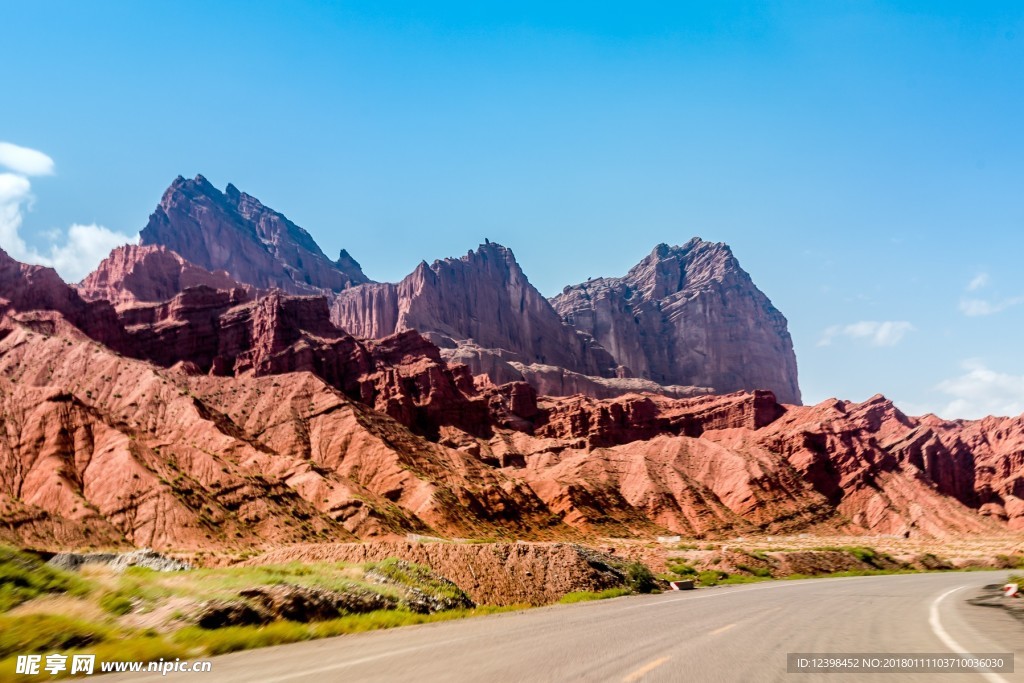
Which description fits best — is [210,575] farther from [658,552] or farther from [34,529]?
[658,552]

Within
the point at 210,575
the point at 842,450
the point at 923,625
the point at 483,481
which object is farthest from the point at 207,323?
the point at 923,625

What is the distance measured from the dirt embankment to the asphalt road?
419 inches

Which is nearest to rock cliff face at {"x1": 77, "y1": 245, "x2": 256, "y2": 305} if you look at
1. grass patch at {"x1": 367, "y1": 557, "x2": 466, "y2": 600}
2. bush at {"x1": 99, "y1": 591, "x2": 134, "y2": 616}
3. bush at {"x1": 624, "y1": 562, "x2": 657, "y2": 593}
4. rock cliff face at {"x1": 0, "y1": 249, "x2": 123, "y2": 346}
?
rock cliff face at {"x1": 0, "y1": 249, "x2": 123, "y2": 346}

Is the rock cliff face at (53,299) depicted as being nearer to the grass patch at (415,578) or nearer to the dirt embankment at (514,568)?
the dirt embankment at (514,568)

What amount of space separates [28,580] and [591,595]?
20695mm

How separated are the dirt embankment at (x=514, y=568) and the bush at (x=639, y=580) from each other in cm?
35

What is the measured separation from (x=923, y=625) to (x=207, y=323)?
447 feet

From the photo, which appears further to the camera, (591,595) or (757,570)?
(757,570)

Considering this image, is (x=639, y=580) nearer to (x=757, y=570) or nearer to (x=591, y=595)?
(x=591, y=595)

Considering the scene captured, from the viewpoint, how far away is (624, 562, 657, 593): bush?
34.4 meters

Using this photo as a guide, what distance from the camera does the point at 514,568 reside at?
112 feet

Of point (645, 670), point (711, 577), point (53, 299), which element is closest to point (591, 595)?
point (711, 577)

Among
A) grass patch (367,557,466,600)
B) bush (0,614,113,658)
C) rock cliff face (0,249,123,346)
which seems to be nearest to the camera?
bush (0,614,113,658)

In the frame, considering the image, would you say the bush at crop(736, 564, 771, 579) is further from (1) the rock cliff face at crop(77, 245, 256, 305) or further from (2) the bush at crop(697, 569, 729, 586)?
(1) the rock cliff face at crop(77, 245, 256, 305)
